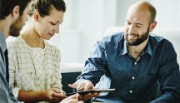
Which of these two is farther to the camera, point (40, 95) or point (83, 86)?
point (83, 86)

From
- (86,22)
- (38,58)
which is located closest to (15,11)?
(38,58)

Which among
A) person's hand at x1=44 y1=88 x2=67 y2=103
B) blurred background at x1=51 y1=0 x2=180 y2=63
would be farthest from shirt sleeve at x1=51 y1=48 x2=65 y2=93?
blurred background at x1=51 y1=0 x2=180 y2=63

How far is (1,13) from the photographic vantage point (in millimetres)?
1182

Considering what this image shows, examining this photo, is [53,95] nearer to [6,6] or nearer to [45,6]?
[45,6]

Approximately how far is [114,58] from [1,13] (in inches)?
40.3

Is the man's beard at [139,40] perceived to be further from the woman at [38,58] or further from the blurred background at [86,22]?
the blurred background at [86,22]

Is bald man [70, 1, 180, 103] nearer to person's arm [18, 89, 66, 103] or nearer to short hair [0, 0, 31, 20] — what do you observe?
person's arm [18, 89, 66, 103]

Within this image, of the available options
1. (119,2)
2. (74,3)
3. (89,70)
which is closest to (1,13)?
(89,70)

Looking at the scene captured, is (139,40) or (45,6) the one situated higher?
(45,6)

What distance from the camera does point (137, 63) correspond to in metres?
2.04

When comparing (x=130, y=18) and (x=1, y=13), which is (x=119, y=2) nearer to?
(x=130, y=18)

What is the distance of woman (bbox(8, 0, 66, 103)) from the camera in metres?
1.67

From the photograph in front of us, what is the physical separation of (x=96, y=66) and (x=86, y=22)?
147cm

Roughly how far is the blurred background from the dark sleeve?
4.05 ft
